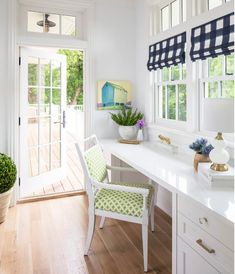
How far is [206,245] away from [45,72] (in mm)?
2993

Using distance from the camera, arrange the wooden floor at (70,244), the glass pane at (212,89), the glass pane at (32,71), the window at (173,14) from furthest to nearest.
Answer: the glass pane at (32,71) → the window at (173,14) → the glass pane at (212,89) → the wooden floor at (70,244)

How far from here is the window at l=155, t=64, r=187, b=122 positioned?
9.50 ft

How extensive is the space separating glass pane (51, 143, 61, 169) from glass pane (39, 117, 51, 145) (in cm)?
16

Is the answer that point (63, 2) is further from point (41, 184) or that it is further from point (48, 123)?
point (41, 184)

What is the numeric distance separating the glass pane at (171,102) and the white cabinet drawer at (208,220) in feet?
5.36

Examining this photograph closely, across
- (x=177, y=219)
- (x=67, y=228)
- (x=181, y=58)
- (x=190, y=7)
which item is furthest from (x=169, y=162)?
(x=190, y=7)

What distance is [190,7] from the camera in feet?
8.43

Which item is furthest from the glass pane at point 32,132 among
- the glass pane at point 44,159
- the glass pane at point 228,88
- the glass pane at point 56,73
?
the glass pane at point 228,88

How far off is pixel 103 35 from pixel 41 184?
2.12 metres

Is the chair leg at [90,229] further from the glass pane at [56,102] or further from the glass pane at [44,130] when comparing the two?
the glass pane at [56,102]

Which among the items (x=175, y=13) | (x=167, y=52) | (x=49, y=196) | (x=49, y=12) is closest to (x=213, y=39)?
(x=167, y=52)

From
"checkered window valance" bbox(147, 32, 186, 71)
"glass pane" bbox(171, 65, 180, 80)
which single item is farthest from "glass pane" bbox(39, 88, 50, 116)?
"glass pane" bbox(171, 65, 180, 80)

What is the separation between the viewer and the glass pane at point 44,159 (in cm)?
369

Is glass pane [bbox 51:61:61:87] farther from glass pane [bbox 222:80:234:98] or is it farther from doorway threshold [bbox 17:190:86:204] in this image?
glass pane [bbox 222:80:234:98]
